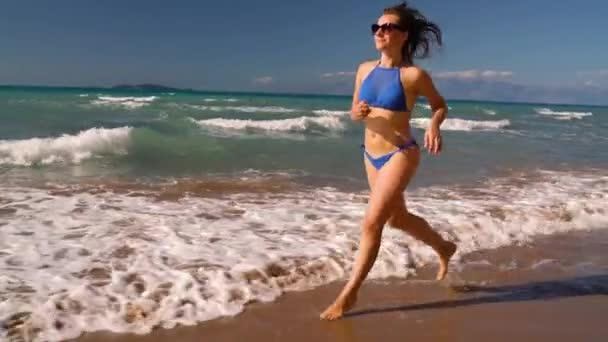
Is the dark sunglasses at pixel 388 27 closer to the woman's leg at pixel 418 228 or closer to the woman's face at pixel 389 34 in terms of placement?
the woman's face at pixel 389 34

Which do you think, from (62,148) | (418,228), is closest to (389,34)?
(418,228)

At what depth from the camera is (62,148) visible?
11.6 m

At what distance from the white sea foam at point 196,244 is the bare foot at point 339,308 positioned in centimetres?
53

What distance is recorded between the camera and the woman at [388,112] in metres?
3.39

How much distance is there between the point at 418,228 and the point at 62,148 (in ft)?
31.5

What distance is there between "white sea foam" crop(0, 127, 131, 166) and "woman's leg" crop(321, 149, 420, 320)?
26.9 feet

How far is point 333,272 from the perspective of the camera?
4504mm

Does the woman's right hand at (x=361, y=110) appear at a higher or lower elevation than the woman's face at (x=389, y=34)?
lower

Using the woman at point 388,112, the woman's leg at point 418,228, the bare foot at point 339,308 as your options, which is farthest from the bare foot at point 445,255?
the bare foot at point 339,308

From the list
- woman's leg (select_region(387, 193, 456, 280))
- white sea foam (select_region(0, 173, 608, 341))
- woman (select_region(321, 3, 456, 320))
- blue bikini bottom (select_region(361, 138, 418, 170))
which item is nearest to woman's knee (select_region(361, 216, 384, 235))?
woman (select_region(321, 3, 456, 320))

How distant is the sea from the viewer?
12.4 feet

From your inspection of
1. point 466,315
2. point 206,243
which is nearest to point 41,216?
point 206,243

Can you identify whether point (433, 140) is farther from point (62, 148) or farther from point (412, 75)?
point (62, 148)

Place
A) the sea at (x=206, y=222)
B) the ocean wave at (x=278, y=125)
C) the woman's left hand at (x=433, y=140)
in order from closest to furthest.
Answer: the woman's left hand at (x=433, y=140) < the sea at (x=206, y=222) < the ocean wave at (x=278, y=125)
